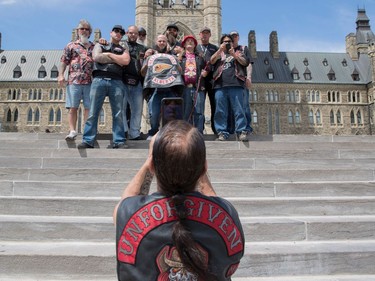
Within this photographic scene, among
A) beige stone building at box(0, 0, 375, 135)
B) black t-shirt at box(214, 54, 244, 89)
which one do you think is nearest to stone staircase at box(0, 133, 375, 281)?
black t-shirt at box(214, 54, 244, 89)

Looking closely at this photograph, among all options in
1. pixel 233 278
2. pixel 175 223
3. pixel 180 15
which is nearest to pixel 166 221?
pixel 175 223

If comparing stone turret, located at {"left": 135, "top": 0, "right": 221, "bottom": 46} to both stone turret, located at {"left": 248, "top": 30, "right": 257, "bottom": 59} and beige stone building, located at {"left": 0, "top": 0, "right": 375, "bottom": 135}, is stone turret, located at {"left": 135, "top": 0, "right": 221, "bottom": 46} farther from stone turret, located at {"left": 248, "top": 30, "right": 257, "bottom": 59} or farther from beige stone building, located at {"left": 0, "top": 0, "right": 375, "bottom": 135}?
stone turret, located at {"left": 248, "top": 30, "right": 257, "bottom": 59}

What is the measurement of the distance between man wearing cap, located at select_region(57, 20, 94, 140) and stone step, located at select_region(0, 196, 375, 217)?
2.19 m

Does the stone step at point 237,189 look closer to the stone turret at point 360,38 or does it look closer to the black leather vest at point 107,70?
the black leather vest at point 107,70

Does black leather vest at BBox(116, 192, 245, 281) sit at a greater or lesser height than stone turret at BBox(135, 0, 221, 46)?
lesser

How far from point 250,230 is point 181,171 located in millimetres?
2030

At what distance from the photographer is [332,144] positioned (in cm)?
590

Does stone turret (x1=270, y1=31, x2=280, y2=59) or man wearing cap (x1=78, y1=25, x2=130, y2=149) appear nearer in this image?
man wearing cap (x1=78, y1=25, x2=130, y2=149)

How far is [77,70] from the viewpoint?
5.62 m

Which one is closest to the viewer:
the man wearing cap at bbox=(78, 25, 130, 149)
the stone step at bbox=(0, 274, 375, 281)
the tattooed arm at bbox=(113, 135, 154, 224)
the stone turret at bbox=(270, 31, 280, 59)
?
the tattooed arm at bbox=(113, 135, 154, 224)

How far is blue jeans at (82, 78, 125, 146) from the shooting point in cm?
530

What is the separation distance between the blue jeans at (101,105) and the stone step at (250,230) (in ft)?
7.92

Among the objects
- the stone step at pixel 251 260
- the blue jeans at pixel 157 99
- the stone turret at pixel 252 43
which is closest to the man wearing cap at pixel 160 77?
the blue jeans at pixel 157 99

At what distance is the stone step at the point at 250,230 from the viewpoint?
3.03m
